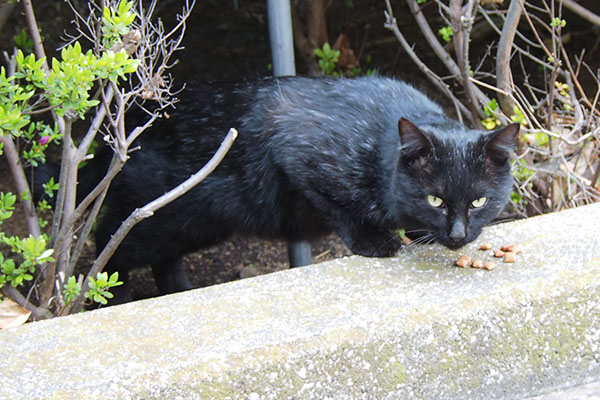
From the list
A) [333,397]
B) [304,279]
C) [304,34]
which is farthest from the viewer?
[304,34]

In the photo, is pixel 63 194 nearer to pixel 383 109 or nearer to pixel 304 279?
pixel 304 279

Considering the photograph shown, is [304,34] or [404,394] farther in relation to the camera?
[304,34]

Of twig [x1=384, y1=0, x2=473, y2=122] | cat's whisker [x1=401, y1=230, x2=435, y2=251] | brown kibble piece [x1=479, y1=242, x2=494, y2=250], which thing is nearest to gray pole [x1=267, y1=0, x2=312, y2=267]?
twig [x1=384, y1=0, x2=473, y2=122]

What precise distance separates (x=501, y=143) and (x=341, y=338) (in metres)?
0.93

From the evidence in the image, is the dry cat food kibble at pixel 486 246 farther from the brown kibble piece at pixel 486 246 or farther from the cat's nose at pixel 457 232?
the cat's nose at pixel 457 232

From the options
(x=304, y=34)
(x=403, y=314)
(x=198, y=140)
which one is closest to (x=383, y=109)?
(x=198, y=140)

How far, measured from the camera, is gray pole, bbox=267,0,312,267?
3455 millimetres

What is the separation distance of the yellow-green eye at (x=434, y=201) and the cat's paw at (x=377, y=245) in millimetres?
244

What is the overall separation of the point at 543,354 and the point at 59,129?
1986 millimetres

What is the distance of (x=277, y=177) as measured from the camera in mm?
3088

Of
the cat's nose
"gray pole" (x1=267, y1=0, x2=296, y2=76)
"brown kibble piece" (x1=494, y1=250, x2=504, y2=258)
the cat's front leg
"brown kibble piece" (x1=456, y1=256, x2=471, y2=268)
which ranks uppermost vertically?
"gray pole" (x1=267, y1=0, x2=296, y2=76)

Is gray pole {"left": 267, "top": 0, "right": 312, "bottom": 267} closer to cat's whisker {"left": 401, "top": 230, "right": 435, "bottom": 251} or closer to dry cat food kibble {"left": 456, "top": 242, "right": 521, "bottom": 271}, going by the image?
cat's whisker {"left": 401, "top": 230, "right": 435, "bottom": 251}

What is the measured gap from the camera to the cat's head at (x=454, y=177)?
2.51m

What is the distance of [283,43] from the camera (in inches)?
138
